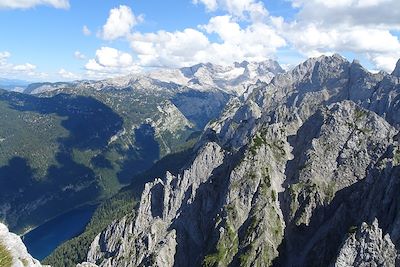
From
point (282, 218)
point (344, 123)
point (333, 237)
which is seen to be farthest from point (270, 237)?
point (344, 123)

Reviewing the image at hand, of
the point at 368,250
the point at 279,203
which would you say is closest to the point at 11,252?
the point at 368,250

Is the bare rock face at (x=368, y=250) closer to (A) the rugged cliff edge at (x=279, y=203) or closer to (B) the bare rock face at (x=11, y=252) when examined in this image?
(A) the rugged cliff edge at (x=279, y=203)

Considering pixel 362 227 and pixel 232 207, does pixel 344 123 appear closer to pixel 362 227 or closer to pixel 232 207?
pixel 232 207

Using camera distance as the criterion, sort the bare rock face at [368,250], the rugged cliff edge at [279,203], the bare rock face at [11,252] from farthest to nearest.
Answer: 1. the rugged cliff edge at [279,203]
2. the bare rock face at [368,250]
3. the bare rock face at [11,252]

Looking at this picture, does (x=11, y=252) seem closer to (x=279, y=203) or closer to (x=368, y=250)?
(x=368, y=250)

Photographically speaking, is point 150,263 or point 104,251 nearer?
point 150,263

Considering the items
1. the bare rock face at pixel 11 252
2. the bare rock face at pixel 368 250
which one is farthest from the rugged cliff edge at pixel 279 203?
the bare rock face at pixel 11 252
